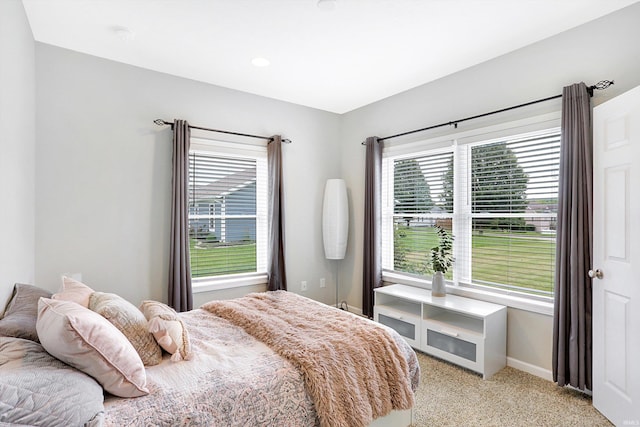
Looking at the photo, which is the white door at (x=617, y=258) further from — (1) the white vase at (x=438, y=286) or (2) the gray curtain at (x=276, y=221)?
(2) the gray curtain at (x=276, y=221)

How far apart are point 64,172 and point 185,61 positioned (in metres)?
1.41

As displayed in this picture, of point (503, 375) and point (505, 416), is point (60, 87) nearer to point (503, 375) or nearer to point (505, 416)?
point (505, 416)

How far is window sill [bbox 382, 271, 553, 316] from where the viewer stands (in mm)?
2803

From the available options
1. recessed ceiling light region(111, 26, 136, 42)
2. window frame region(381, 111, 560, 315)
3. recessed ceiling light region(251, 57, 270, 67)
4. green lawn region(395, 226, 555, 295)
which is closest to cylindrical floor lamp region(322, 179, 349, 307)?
window frame region(381, 111, 560, 315)

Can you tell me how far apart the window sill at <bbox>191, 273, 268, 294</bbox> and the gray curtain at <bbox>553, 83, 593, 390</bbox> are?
2863 millimetres

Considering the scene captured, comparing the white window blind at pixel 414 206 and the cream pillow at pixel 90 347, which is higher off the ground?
the white window blind at pixel 414 206

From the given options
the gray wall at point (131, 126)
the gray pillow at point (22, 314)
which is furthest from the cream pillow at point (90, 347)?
the gray wall at point (131, 126)

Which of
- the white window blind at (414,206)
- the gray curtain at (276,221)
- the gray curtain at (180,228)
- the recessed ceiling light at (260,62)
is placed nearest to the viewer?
the recessed ceiling light at (260,62)

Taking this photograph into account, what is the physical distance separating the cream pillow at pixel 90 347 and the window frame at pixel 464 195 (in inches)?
112

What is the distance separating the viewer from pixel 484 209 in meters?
3.27

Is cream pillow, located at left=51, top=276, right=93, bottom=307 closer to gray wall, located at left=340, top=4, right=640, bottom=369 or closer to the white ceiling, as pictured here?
the white ceiling

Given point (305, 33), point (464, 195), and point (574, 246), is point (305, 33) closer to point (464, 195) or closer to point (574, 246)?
point (464, 195)

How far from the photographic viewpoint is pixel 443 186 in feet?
11.8

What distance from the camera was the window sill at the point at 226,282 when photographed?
143 inches
